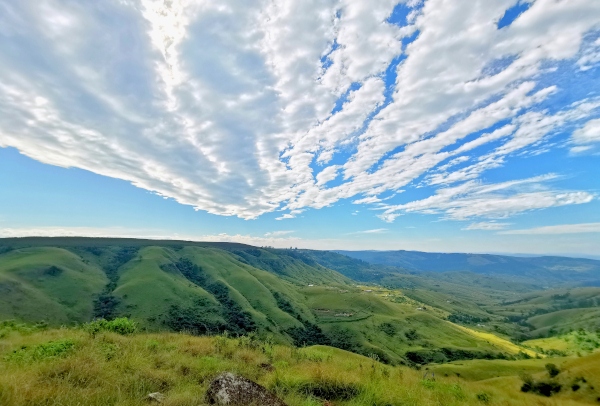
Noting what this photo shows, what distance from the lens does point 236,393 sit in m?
6.98

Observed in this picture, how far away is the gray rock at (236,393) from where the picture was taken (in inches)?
266

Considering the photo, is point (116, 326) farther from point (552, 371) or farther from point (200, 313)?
point (200, 313)

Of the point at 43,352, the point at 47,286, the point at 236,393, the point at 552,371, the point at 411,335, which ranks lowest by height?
the point at 411,335

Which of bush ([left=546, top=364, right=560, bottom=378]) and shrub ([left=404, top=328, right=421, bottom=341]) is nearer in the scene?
bush ([left=546, top=364, right=560, bottom=378])

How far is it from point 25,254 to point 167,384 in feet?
829

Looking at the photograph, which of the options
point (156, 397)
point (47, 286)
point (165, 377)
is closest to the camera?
point (156, 397)

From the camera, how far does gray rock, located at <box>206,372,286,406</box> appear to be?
675 cm

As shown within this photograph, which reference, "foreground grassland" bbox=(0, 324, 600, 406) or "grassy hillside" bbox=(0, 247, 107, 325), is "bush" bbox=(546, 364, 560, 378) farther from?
"grassy hillside" bbox=(0, 247, 107, 325)

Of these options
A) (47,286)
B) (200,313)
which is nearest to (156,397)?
(200,313)

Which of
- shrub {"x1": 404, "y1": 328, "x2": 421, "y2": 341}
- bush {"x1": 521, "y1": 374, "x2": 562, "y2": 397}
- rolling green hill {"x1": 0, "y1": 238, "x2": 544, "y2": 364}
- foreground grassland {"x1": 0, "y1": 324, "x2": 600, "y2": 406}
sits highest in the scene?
foreground grassland {"x1": 0, "y1": 324, "x2": 600, "y2": 406}

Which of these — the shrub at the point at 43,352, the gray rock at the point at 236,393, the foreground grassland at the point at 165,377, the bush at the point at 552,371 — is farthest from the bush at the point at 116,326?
the bush at the point at 552,371

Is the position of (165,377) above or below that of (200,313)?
above

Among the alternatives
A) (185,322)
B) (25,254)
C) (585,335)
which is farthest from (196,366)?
(25,254)

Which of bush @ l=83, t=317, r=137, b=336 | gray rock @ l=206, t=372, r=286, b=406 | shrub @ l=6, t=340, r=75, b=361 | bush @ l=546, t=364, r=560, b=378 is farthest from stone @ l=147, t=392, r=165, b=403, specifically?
bush @ l=546, t=364, r=560, b=378
